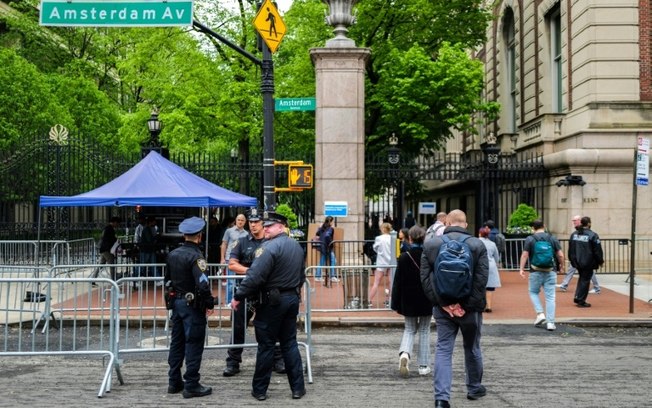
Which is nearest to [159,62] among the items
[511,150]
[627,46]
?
[511,150]

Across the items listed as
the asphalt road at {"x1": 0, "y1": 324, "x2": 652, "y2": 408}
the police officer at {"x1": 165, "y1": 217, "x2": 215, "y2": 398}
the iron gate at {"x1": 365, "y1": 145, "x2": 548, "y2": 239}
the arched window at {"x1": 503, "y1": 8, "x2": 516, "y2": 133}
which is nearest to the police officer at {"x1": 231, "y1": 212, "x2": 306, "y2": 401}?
the asphalt road at {"x1": 0, "y1": 324, "x2": 652, "y2": 408}

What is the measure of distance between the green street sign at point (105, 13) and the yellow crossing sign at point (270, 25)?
1189 millimetres

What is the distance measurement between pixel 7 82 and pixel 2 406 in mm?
26563

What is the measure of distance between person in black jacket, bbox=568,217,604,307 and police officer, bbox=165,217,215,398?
28.4 feet

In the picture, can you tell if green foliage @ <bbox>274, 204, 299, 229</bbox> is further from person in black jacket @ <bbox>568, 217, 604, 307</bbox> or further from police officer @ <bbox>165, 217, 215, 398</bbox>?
police officer @ <bbox>165, 217, 215, 398</bbox>

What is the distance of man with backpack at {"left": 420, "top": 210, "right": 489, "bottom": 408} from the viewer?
649cm

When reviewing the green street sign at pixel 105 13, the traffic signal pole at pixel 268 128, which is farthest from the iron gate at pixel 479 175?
the green street sign at pixel 105 13

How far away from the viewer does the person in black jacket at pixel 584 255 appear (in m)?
13.2

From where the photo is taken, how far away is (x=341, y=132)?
17.7 meters

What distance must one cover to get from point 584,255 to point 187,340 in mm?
8914

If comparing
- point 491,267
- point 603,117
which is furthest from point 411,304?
point 603,117

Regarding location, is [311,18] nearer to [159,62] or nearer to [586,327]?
[159,62]

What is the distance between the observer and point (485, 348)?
9781mm

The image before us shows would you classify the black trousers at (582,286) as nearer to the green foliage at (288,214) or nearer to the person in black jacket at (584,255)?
the person in black jacket at (584,255)
